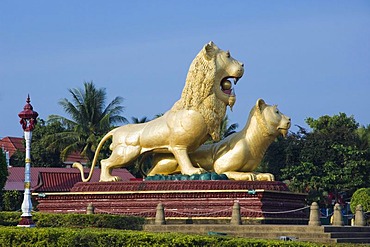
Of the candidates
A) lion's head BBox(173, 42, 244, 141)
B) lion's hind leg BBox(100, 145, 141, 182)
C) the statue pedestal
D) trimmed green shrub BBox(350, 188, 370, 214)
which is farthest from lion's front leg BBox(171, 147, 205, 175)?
trimmed green shrub BBox(350, 188, 370, 214)

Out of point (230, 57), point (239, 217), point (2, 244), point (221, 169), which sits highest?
point (230, 57)

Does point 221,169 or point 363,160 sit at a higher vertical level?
point 363,160

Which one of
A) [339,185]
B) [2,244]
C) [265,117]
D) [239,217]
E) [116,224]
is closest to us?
[2,244]

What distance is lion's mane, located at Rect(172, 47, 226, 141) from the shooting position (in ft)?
86.1

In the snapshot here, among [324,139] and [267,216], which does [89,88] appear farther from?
[267,216]

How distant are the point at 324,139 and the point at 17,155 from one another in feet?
70.8

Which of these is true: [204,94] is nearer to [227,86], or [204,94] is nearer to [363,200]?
[227,86]

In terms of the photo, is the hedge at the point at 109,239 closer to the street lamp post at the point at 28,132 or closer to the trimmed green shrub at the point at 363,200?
the street lamp post at the point at 28,132

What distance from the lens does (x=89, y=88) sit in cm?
4522

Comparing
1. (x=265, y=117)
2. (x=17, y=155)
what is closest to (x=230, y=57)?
(x=265, y=117)

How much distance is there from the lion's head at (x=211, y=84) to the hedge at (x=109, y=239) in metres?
11.0

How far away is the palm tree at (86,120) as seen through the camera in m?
45.1

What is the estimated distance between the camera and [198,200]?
25484mm

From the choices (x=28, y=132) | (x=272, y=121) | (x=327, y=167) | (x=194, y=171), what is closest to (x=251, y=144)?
(x=272, y=121)
